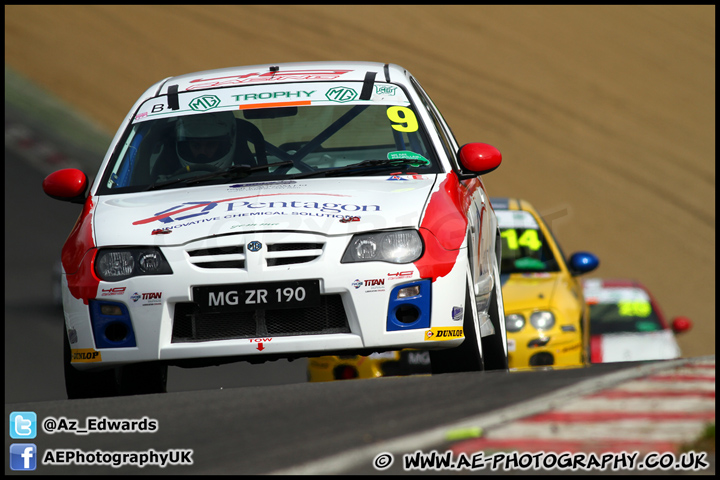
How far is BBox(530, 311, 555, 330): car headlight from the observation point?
9.52m

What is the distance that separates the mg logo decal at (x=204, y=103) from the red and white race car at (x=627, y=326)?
5.54 meters

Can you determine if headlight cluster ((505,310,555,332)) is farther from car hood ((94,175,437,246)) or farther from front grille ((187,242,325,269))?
front grille ((187,242,325,269))

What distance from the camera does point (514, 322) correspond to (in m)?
9.60

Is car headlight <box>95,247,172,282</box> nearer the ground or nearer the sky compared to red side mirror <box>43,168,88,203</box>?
nearer the ground

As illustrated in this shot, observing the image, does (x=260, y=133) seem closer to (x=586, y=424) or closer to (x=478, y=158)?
(x=478, y=158)

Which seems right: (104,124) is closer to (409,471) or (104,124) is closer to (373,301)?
(373,301)

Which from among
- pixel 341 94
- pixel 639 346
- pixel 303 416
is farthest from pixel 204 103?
pixel 639 346

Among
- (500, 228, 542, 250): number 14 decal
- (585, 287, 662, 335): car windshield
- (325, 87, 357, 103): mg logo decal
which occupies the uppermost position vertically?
(325, 87, 357, 103): mg logo decal

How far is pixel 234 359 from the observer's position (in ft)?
19.9

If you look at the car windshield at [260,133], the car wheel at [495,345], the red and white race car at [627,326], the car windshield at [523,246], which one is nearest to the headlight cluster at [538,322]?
the car windshield at [523,246]

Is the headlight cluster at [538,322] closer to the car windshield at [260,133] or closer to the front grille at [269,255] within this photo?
the car windshield at [260,133]

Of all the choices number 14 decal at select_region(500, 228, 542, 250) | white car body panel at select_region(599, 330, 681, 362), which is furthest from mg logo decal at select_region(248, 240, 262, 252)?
white car body panel at select_region(599, 330, 681, 362)

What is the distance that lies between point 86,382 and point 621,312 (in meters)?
8.15

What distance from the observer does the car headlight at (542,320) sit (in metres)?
9.52
